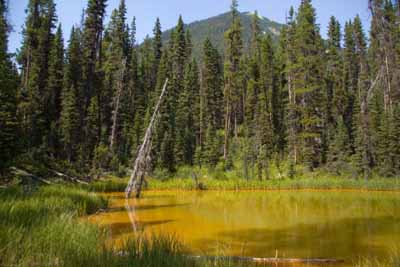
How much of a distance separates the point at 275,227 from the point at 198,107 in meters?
36.1

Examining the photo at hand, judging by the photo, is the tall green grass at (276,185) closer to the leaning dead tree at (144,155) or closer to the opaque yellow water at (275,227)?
the leaning dead tree at (144,155)

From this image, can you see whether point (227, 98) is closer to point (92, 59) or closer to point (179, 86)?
point (179, 86)

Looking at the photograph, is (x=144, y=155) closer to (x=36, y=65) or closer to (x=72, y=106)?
(x=72, y=106)

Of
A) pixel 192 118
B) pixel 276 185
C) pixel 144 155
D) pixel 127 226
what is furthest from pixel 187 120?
pixel 127 226

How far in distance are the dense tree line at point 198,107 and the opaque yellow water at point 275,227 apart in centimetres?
1253

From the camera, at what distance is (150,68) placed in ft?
188

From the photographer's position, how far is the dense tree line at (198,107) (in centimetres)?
3181

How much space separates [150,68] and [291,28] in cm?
2453

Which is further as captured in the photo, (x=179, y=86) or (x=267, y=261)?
(x=179, y=86)

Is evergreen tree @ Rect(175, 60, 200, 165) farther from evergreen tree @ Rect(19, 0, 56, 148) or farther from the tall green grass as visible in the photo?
evergreen tree @ Rect(19, 0, 56, 148)

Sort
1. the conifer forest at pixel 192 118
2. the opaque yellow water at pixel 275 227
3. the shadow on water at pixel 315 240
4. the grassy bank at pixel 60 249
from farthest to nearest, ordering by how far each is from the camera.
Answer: the conifer forest at pixel 192 118 < the opaque yellow water at pixel 275 227 < the shadow on water at pixel 315 240 < the grassy bank at pixel 60 249

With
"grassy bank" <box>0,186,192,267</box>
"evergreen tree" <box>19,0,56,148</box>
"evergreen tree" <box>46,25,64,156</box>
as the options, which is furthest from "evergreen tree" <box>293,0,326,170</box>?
"grassy bank" <box>0,186,192,267</box>

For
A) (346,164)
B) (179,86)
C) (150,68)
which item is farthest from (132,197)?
(150,68)

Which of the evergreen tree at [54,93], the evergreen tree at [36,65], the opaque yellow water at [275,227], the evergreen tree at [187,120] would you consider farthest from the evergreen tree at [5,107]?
the evergreen tree at [187,120]
